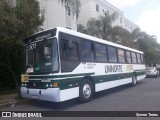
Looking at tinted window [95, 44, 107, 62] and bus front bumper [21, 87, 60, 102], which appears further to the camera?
tinted window [95, 44, 107, 62]

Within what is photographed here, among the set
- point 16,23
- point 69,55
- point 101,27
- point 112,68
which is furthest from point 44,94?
point 101,27

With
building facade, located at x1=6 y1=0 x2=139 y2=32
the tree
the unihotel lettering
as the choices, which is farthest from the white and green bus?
building facade, located at x1=6 y1=0 x2=139 y2=32

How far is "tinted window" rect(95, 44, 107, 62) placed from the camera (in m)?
11.7

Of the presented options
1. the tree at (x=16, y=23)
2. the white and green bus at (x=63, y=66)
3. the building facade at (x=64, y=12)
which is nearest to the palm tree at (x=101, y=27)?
the building facade at (x=64, y=12)

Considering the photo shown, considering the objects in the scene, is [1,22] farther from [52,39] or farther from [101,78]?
[101,78]

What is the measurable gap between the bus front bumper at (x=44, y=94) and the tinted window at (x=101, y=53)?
3.81 metres

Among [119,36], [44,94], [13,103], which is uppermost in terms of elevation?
[119,36]

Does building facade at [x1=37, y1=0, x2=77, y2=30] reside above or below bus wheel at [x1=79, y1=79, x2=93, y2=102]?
above

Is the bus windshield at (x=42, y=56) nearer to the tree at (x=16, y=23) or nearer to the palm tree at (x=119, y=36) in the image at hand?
the tree at (x=16, y=23)

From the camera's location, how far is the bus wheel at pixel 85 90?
9859mm

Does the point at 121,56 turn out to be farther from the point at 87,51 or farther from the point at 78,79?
the point at 78,79

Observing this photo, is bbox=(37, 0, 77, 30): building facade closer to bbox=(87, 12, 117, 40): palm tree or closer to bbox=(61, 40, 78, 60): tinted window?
bbox=(87, 12, 117, 40): palm tree

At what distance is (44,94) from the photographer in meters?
8.76

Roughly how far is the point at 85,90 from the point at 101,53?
275 cm
